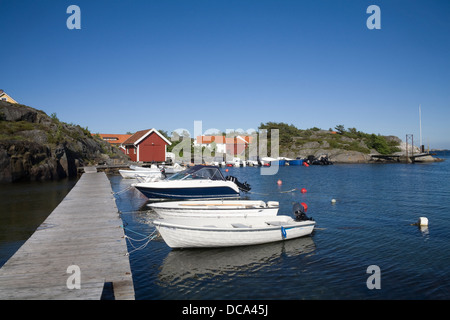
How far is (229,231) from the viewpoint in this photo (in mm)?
11664

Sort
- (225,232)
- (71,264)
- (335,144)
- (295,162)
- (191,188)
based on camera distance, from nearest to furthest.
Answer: (71,264)
(225,232)
(191,188)
(295,162)
(335,144)

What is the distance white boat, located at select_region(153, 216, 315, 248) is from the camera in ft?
37.0

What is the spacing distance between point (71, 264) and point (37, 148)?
29.5 meters

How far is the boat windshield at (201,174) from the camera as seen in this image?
21422 millimetres

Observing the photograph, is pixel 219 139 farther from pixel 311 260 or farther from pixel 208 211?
pixel 311 260

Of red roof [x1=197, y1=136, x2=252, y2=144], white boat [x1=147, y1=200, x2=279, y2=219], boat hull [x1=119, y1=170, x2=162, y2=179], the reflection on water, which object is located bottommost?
the reflection on water

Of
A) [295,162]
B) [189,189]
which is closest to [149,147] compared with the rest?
[189,189]

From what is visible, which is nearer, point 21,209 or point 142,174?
point 21,209

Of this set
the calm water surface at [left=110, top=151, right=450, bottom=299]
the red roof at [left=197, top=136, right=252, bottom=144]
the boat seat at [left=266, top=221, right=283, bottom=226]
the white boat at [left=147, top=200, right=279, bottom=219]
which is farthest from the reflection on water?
the red roof at [left=197, top=136, right=252, bottom=144]

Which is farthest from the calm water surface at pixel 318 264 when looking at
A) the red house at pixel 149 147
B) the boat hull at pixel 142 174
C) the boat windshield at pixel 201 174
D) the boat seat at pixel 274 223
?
the red house at pixel 149 147

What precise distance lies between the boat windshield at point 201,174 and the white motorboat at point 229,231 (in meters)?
7.74

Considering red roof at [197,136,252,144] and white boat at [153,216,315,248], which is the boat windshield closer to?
white boat at [153,216,315,248]

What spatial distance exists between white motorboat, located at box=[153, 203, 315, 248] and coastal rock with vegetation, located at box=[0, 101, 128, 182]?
24.8 metres
